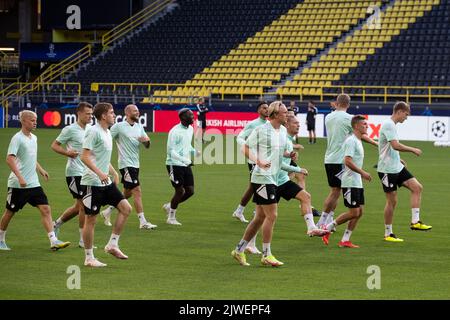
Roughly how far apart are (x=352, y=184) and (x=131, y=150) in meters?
4.19

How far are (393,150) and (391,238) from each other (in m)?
1.47

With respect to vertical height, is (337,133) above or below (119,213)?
above

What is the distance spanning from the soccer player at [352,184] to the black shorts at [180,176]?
3592mm

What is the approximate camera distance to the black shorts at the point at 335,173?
16.7m

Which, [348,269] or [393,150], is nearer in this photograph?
[348,269]

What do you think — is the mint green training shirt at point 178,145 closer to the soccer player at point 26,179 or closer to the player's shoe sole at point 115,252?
the soccer player at point 26,179

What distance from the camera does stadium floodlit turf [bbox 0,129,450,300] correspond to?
445 inches

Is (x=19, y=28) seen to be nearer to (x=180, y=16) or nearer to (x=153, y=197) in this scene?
(x=180, y=16)

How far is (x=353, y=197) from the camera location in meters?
15.1

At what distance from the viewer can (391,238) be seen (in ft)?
51.8

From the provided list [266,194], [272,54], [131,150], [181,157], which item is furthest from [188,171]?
[272,54]

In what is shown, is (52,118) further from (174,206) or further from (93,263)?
(93,263)

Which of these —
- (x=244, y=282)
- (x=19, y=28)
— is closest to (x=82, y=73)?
(x=19, y=28)
